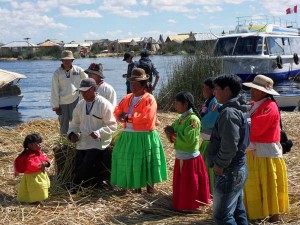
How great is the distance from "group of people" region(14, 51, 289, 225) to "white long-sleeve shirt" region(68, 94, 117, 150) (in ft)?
0.04

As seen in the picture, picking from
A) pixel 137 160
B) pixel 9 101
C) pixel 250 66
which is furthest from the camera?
pixel 9 101

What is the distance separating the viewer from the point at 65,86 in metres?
8.04

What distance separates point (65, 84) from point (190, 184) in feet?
10.4

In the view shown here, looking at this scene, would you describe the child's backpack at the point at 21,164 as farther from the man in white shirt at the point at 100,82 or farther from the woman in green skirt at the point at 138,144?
the man in white shirt at the point at 100,82

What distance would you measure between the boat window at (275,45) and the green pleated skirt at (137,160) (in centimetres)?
1520

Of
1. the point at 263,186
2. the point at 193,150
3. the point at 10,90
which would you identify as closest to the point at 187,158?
the point at 193,150

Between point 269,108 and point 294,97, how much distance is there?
11644 mm

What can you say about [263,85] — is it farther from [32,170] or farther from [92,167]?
[32,170]

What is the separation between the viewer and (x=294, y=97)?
16.3 meters

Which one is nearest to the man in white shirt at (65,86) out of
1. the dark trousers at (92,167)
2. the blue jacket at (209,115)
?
the dark trousers at (92,167)

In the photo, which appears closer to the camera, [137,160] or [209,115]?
[209,115]

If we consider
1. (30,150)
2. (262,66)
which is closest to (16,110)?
(262,66)

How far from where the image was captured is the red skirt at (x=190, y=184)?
566 cm

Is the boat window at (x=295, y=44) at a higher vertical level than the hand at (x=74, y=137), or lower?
higher
